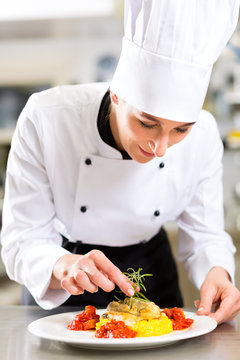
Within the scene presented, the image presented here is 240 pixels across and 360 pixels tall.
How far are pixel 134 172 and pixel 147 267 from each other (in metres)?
0.32

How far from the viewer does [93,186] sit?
1.67m

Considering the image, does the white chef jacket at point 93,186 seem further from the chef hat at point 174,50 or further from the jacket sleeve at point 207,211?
the chef hat at point 174,50

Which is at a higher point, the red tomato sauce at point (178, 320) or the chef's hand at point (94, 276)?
the chef's hand at point (94, 276)

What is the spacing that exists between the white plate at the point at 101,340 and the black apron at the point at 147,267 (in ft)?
0.95

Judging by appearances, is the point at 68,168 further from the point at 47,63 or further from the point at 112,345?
the point at 47,63

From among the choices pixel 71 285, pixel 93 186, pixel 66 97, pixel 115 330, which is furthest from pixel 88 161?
pixel 115 330

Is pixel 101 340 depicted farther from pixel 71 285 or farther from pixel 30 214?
pixel 30 214

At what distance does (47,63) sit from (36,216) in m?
3.92

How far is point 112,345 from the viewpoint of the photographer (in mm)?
1115

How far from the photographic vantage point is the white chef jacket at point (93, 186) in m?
1.61

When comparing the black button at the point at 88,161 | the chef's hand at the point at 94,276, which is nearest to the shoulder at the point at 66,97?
the black button at the point at 88,161

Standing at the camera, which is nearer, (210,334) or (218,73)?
(210,334)

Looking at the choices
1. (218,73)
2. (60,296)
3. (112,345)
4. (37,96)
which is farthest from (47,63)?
(112,345)

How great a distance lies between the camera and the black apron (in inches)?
65.1
